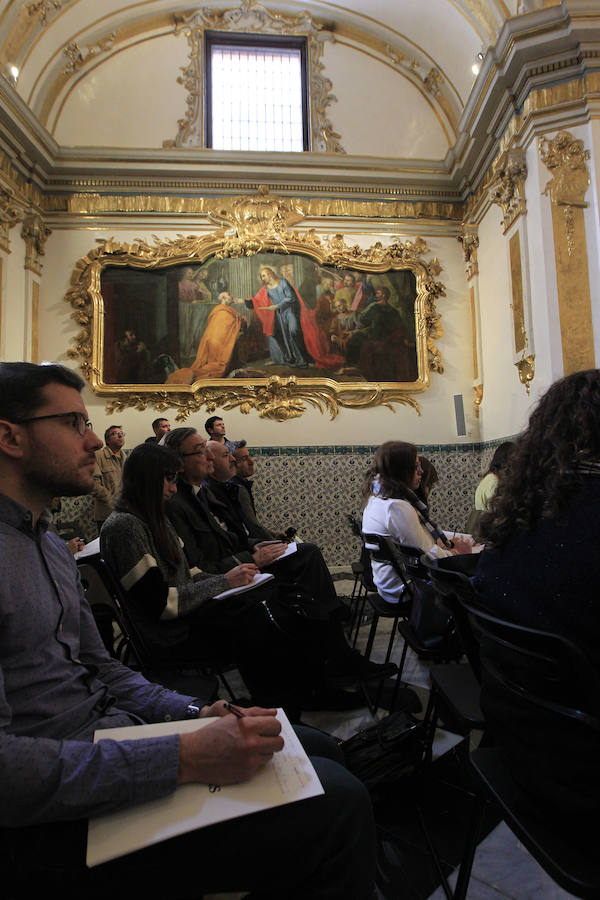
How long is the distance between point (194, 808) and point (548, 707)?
659 mm

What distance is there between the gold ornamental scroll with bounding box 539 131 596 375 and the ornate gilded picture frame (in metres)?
2.26

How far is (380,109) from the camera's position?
7730 mm

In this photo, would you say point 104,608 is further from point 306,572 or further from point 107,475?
point 107,475

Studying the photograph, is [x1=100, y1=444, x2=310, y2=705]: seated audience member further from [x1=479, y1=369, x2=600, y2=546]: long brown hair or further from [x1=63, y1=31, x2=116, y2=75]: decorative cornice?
[x1=63, y1=31, x2=116, y2=75]: decorative cornice

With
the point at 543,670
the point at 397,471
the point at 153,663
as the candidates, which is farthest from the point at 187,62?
the point at 543,670

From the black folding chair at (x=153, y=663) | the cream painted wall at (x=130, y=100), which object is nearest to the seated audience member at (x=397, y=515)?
the black folding chair at (x=153, y=663)

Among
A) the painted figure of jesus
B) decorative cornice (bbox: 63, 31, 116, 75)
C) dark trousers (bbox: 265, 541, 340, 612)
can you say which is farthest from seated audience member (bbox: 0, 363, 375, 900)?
decorative cornice (bbox: 63, 31, 116, 75)

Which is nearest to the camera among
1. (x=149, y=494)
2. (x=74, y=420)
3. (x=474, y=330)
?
(x=74, y=420)

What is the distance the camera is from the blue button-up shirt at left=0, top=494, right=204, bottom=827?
0.90 metres

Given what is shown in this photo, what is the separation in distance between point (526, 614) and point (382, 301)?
6.84 m

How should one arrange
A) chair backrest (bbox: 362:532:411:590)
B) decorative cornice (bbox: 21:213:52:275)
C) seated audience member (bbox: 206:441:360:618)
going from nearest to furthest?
chair backrest (bbox: 362:532:411:590) < seated audience member (bbox: 206:441:360:618) < decorative cornice (bbox: 21:213:52:275)

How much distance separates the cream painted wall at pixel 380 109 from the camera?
7676 millimetres

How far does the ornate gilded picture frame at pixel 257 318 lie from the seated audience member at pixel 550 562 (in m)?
6.00

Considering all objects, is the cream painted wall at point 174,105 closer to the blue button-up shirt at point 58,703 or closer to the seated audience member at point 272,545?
the seated audience member at point 272,545
